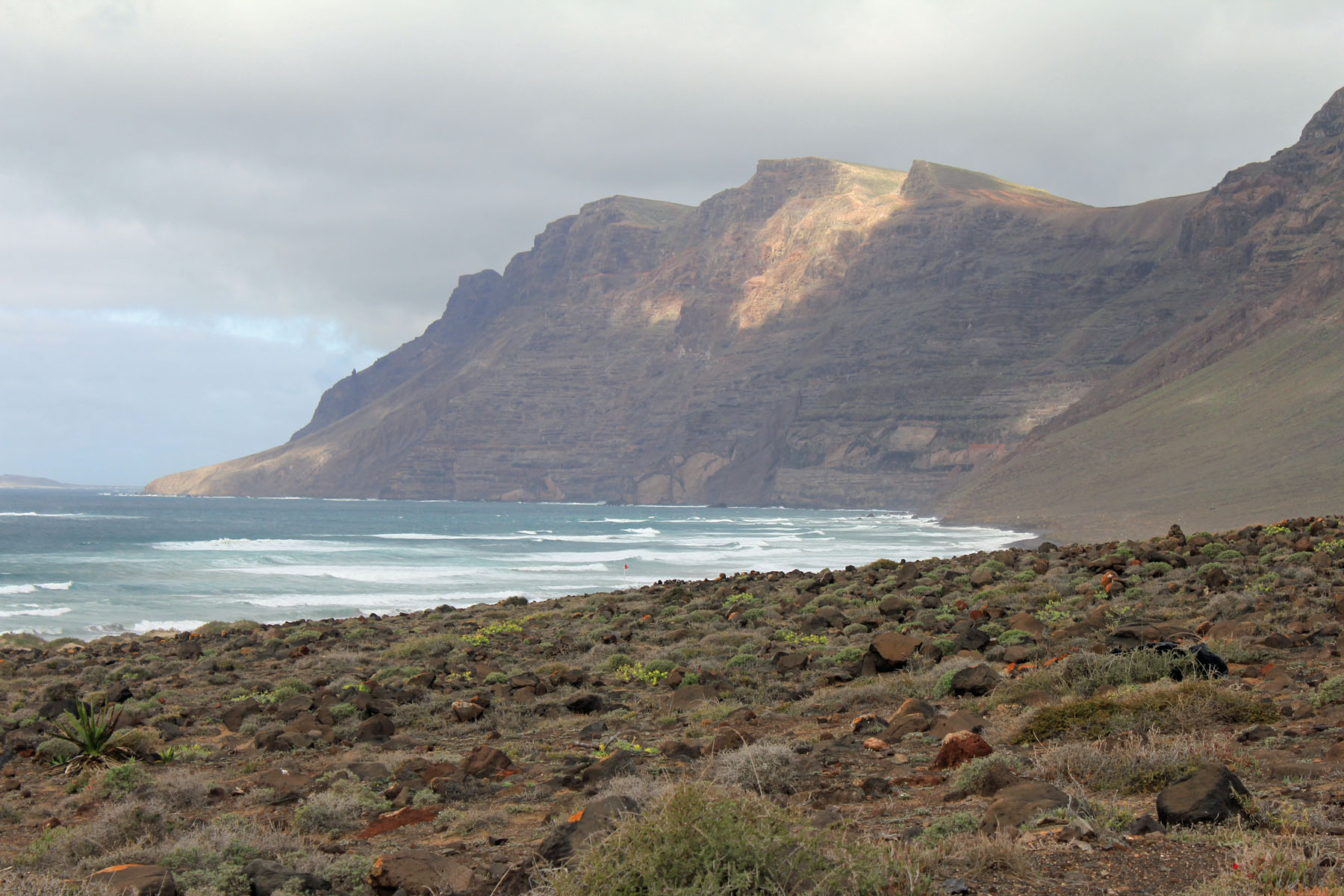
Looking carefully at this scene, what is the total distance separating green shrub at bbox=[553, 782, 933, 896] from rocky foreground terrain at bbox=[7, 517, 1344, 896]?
0.01 metres

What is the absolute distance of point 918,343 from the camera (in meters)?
144

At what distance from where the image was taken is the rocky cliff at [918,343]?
90.8 m

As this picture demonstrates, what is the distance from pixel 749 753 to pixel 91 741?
21.6ft

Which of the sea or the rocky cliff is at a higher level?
the rocky cliff

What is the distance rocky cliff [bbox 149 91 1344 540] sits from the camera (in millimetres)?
90812

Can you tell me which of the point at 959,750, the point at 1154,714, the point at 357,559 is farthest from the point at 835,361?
the point at 959,750

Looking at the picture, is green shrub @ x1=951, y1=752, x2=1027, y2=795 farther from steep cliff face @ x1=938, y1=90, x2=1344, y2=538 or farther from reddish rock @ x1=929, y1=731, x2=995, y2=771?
steep cliff face @ x1=938, y1=90, x2=1344, y2=538

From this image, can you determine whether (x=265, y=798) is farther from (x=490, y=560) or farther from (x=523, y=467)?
(x=523, y=467)

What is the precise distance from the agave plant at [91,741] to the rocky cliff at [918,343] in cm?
6442

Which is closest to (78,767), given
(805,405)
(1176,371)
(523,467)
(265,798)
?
(265,798)

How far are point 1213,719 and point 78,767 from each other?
9.51 m

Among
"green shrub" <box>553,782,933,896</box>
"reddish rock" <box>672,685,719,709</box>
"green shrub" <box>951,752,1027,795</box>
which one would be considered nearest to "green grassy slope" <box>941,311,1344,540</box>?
"reddish rock" <box>672,685,719,709</box>

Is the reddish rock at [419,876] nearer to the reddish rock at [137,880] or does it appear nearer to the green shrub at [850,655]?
the reddish rock at [137,880]

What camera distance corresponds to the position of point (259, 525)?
92.8 m
